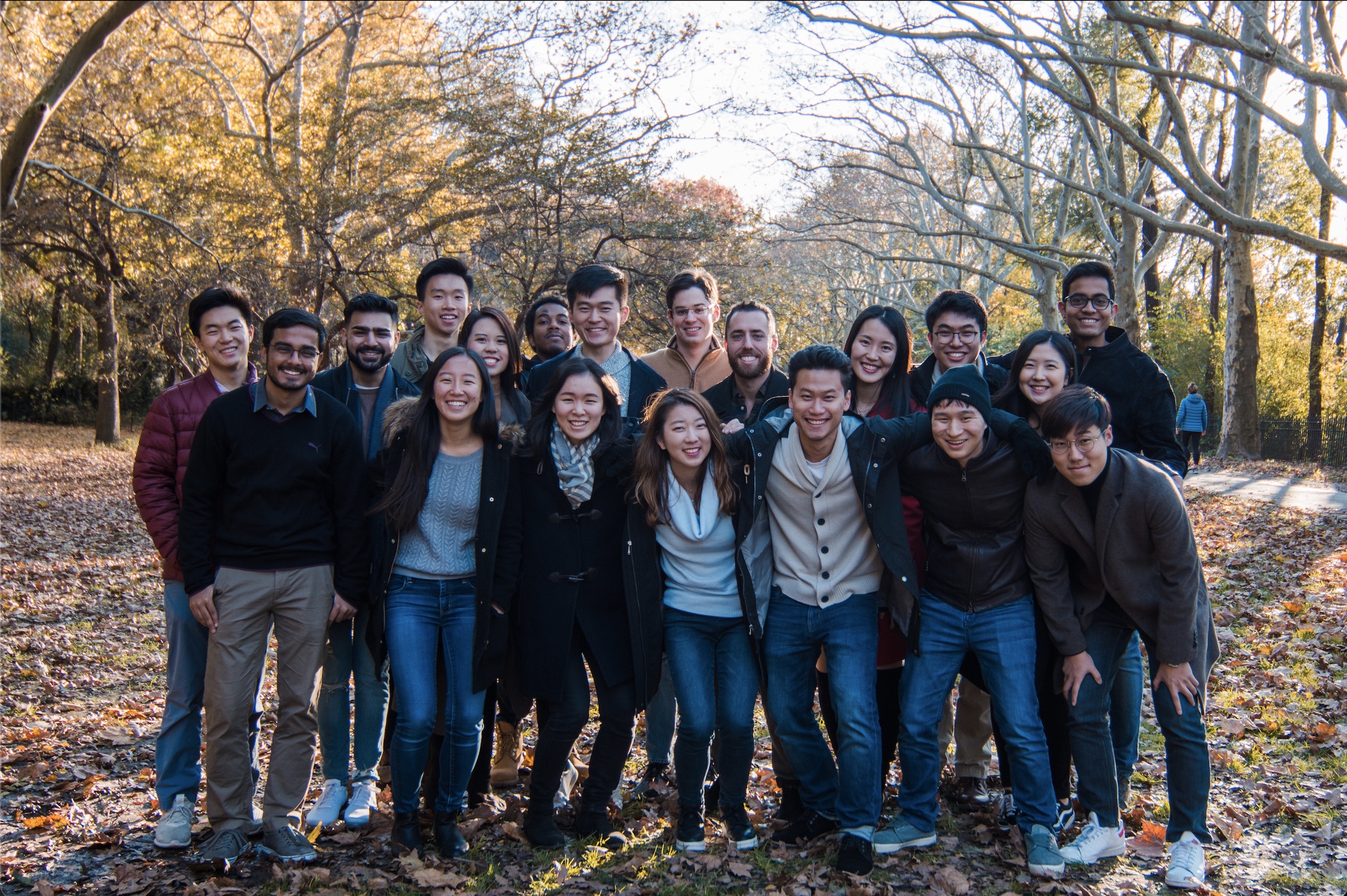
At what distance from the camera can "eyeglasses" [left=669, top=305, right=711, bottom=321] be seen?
5172mm

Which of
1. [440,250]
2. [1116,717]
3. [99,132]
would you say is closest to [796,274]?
[440,250]

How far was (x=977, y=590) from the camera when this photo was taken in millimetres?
3936

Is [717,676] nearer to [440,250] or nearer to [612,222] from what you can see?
[612,222]

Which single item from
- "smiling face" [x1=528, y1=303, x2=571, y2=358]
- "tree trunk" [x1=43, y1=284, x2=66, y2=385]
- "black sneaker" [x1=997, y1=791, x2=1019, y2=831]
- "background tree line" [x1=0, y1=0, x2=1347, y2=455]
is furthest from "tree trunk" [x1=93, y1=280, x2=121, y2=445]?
"black sneaker" [x1=997, y1=791, x2=1019, y2=831]

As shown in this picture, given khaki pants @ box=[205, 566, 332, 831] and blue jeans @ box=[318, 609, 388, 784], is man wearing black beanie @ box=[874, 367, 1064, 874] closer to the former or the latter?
blue jeans @ box=[318, 609, 388, 784]

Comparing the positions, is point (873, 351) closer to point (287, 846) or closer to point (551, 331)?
point (551, 331)

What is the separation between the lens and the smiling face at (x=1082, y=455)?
374 centimetres

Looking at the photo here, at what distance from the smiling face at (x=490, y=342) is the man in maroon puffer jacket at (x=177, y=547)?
1048mm

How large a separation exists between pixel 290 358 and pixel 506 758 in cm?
236

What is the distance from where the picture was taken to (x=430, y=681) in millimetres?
4035

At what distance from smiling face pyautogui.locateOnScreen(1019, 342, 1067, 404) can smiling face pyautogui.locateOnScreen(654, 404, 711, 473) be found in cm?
148

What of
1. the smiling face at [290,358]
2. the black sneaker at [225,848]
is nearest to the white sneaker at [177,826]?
the black sneaker at [225,848]

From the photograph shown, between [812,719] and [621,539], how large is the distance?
3.78ft

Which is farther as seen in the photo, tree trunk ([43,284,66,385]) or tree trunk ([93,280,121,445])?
tree trunk ([43,284,66,385])
